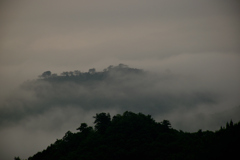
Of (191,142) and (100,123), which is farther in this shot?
(100,123)

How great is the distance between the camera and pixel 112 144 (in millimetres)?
98000

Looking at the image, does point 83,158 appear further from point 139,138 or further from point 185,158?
point 185,158

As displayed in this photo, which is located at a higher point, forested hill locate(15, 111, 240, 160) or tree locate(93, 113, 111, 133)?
tree locate(93, 113, 111, 133)

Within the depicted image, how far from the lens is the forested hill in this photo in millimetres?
80562

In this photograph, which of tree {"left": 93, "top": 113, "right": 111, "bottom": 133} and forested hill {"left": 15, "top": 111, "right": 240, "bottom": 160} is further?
tree {"left": 93, "top": 113, "right": 111, "bottom": 133}

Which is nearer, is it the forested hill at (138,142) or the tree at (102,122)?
the forested hill at (138,142)

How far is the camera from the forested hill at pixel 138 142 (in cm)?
8056

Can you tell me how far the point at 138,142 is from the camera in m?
97.4

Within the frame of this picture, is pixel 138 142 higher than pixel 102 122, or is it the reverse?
pixel 102 122

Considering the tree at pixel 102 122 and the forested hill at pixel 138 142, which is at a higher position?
the tree at pixel 102 122

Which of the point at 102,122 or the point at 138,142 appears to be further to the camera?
the point at 102,122

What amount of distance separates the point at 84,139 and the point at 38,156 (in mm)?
15073

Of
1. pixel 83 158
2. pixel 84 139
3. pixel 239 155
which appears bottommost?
pixel 239 155

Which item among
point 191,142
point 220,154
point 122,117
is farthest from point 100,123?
point 220,154
